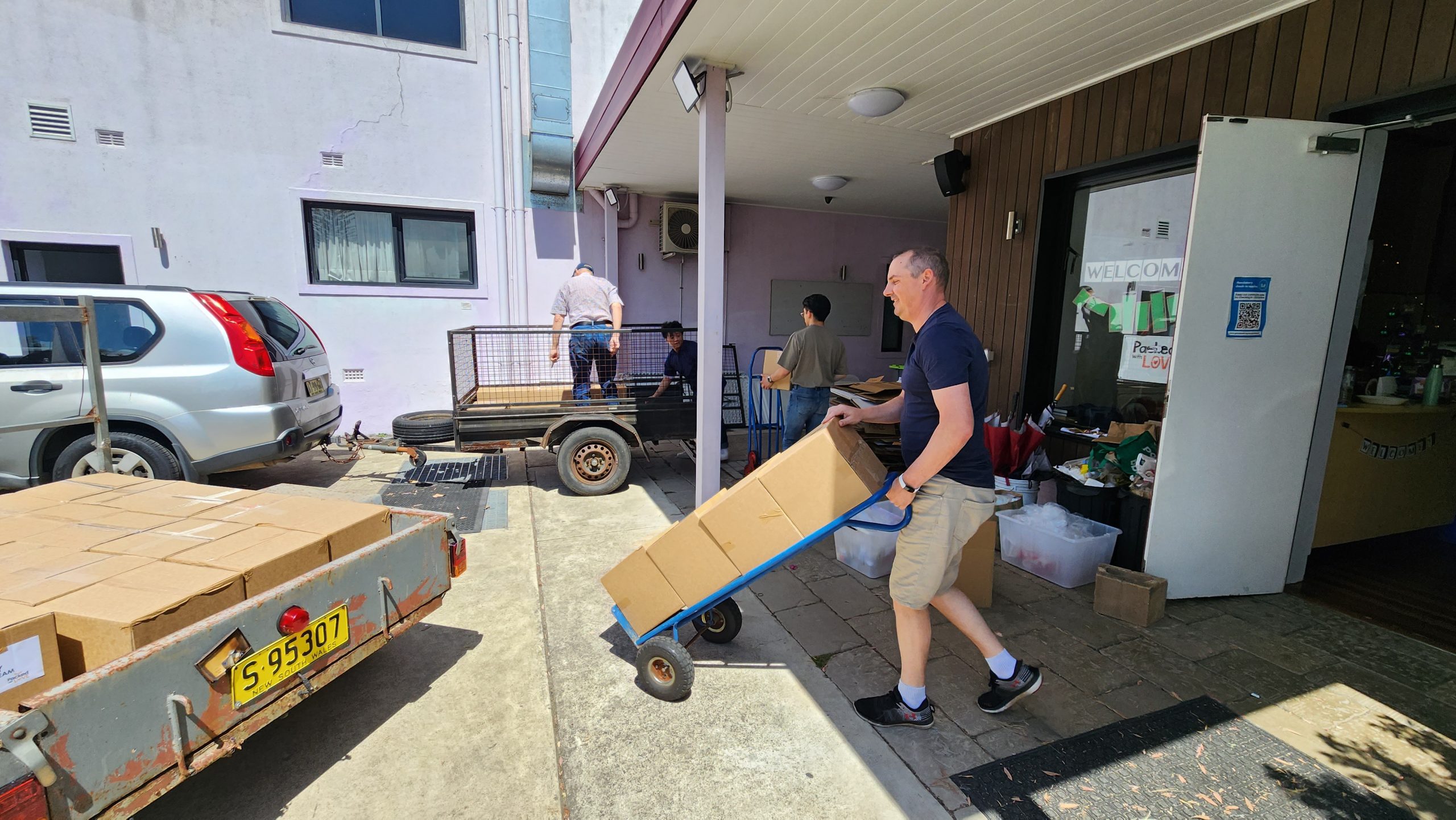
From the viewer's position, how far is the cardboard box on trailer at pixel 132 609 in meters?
1.58

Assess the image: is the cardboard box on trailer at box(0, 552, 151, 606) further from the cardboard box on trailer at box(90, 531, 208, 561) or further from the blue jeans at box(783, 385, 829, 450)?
the blue jeans at box(783, 385, 829, 450)

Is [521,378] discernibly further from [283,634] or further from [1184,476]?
[1184,476]

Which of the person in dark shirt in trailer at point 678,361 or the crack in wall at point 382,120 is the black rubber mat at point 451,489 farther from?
the crack in wall at point 382,120

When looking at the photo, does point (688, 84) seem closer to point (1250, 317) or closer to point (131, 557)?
point (1250, 317)

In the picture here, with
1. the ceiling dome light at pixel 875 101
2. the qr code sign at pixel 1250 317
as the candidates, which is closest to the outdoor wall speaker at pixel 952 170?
the ceiling dome light at pixel 875 101

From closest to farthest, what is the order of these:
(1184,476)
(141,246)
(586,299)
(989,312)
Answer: (1184,476), (989,312), (586,299), (141,246)

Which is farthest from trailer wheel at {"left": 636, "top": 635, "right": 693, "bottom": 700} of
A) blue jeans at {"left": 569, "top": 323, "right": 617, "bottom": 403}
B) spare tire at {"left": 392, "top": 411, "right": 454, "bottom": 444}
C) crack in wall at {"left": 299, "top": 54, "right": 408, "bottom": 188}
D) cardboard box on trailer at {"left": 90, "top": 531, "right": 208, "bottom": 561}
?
crack in wall at {"left": 299, "top": 54, "right": 408, "bottom": 188}

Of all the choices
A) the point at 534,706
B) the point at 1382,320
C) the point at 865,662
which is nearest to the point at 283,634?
the point at 534,706

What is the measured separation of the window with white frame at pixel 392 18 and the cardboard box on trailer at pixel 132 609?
7583mm

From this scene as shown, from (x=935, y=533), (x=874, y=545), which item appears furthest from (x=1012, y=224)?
(x=935, y=533)

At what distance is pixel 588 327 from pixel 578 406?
39.5 inches

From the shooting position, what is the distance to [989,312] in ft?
17.9

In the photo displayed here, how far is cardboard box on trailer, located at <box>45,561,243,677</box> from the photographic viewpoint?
5.20ft

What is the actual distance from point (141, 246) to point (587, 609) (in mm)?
7074
